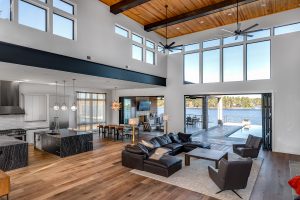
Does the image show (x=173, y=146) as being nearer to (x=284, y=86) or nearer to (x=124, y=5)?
(x=284, y=86)

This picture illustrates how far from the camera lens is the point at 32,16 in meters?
5.75

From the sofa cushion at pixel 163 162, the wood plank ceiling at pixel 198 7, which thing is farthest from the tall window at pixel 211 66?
the sofa cushion at pixel 163 162

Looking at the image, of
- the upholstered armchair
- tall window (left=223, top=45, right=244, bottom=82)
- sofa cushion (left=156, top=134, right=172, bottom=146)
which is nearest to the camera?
the upholstered armchair

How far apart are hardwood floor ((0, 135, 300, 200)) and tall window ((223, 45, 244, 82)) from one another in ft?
14.1

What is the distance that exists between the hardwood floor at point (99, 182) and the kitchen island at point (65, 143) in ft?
1.61

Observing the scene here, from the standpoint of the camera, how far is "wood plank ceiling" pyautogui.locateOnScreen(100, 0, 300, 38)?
7.75 metres

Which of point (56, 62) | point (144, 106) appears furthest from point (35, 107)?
point (144, 106)

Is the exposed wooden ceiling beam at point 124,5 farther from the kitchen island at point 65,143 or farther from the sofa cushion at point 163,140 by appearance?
the kitchen island at point 65,143

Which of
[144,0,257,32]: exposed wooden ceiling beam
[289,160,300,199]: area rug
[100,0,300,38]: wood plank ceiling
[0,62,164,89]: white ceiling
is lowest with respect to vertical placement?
[289,160,300,199]: area rug

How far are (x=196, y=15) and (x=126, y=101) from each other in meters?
8.55

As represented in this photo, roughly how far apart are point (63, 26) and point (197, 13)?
573 centimetres

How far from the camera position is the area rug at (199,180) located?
449 cm

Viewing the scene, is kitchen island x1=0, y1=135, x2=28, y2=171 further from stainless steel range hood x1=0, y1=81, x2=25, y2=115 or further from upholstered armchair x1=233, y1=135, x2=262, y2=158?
upholstered armchair x1=233, y1=135, x2=262, y2=158

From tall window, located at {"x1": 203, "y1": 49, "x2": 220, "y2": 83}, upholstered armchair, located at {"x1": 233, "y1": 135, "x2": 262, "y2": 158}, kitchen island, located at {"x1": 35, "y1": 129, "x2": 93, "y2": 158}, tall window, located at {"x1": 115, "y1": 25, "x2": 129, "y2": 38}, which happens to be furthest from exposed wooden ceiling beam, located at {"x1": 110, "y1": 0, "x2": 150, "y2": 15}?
upholstered armchair, located at {"x1": 233, "y1": 135, "x2": 262, "y2": 158}
